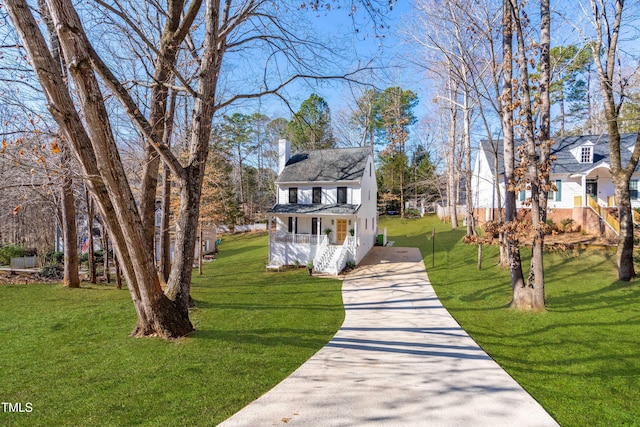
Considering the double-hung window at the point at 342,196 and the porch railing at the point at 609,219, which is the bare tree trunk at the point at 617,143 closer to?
the porch railing at the point at 609,219

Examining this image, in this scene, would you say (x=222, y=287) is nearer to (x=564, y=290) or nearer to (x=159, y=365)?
(x=159, y=365)

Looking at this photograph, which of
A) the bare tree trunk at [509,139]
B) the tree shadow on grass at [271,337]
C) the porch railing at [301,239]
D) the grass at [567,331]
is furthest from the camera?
the porch railing at [301,239]

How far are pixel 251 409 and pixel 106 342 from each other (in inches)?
144

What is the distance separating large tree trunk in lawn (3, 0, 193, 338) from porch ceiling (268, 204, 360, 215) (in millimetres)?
11269

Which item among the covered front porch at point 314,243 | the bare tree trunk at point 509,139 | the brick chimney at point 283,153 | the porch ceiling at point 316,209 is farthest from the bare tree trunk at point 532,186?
the brick chimney at point 283,153

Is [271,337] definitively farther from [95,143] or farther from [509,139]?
[509,139]

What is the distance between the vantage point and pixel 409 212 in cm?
3434

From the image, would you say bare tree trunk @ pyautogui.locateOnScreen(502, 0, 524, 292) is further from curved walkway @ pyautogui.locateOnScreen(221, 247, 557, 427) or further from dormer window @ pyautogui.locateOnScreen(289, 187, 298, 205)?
dormer window @ pyautogui.locateOnScreen(289, 187, 298, 205)

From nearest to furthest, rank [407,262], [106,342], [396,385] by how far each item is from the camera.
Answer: [396,385] → [106,342] → [407,262]

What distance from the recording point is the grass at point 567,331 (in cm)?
403

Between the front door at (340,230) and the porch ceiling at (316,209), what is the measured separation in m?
1.69

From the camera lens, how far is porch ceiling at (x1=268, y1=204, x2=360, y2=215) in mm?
16297

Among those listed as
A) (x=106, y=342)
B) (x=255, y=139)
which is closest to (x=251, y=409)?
(x=106, y=342)

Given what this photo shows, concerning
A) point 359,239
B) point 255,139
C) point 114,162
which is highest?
point 255,139
